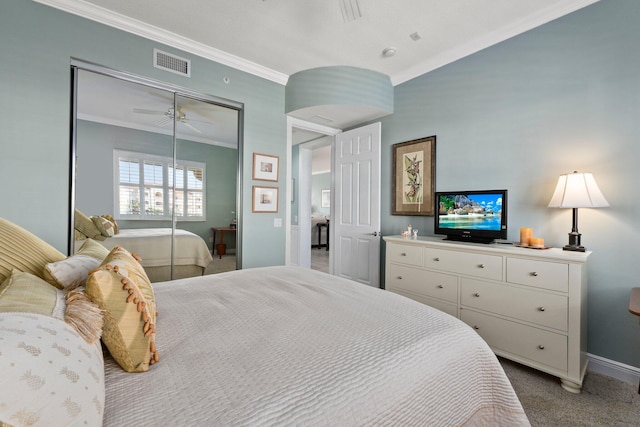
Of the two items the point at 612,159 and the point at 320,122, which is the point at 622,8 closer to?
the point at 612,159

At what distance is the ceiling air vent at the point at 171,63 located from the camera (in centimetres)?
282

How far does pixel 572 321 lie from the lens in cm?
197

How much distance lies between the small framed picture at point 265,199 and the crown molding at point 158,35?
138 centimetres

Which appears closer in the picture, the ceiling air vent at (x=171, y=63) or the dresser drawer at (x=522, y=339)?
the dresser drawer at (x=522, y=339)

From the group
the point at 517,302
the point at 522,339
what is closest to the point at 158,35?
the point at 517,302

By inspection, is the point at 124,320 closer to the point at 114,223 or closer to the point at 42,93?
the point at 114,223

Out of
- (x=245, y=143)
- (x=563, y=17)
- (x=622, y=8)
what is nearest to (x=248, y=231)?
(x=245, y=143)

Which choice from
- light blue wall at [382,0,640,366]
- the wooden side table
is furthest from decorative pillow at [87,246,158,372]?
light blue wall at [382,0,640,366]

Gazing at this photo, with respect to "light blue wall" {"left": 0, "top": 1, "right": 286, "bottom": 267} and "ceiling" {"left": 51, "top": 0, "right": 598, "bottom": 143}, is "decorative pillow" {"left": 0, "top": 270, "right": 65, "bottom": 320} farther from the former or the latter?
"ceiling" {"left": 51, "top": 0, "right": 598, "bottom": 143}

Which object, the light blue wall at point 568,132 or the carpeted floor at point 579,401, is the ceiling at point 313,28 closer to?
the light blue wall at point 568,132

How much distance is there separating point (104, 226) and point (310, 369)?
8.58 ft

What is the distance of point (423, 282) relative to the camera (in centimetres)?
281

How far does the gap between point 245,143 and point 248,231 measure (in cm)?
105

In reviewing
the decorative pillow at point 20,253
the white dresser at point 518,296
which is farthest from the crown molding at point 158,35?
the white dresser at point 518,296
